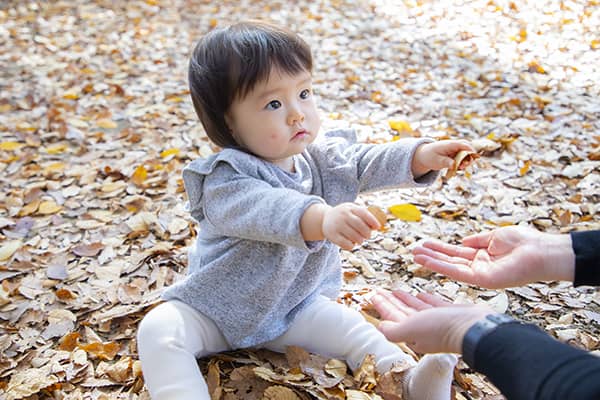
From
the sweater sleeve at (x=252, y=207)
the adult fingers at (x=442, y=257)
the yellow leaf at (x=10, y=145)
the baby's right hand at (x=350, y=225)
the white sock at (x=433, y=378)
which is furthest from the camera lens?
the yellow leaf at (x=10, y=145)

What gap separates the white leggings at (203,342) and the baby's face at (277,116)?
1.56 feet

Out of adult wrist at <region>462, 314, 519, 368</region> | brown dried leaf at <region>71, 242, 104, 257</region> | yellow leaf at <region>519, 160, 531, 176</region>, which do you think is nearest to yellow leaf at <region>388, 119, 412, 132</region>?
yellow leaf at <region>519, 160, 531, 176</region>

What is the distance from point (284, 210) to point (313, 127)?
328 millimetres

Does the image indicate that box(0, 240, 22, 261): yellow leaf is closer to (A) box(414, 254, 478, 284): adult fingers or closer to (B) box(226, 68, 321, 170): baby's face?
(B) box(226, 68, 321, 170): baby's face

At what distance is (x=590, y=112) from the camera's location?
→ 3.28 metres

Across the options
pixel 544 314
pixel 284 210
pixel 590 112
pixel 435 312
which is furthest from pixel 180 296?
pixel 590 112

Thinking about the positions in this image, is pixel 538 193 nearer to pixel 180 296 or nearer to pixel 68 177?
pixel 180 296

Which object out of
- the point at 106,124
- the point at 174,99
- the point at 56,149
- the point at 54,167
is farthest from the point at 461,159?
the point at 174,99

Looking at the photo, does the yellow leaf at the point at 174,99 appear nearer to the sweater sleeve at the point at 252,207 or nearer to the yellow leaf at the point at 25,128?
the yellow leaf at the point at 25,128

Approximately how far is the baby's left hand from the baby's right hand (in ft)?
1.32

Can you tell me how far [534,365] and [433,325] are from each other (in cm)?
25

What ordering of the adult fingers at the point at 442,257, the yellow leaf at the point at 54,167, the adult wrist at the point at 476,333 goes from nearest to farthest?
the adult wrist at the point at 476,333
the adult fingers at the point at 442,257
the yellow leaf at the point at 54,167

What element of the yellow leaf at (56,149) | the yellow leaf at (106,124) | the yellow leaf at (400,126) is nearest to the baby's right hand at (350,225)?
the yellow leaf at (400,126)

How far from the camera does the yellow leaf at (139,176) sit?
2.81m
